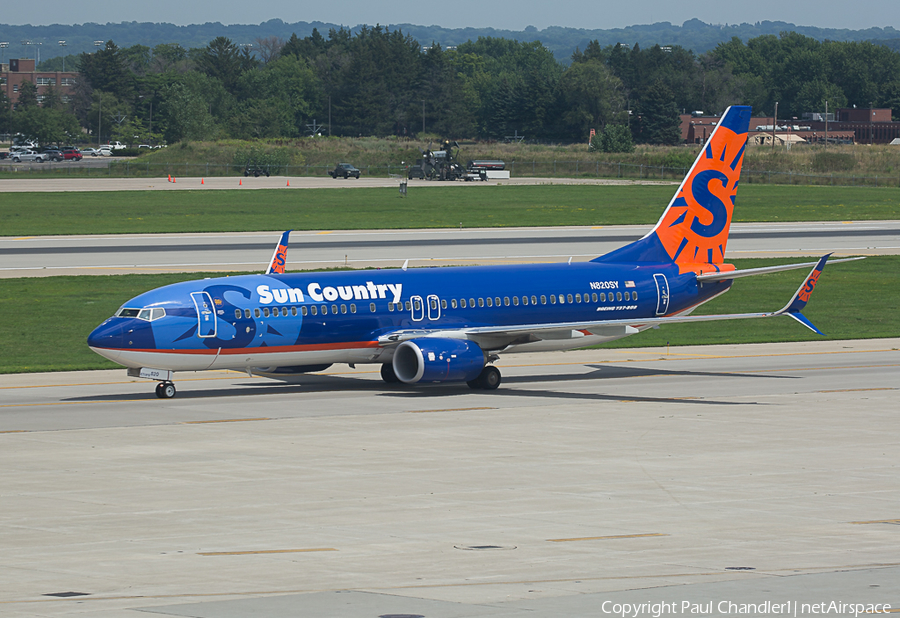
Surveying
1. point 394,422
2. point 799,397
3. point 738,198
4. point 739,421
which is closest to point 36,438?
point 394,422

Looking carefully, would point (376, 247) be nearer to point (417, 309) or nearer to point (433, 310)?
A: point (433, 310)

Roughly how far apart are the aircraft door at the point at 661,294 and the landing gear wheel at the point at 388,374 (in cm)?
1013

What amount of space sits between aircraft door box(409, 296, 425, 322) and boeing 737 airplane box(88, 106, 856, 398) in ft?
0.15

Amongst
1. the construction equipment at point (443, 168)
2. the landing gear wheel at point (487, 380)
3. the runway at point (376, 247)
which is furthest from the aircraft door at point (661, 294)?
the construction equipment at point (443, 168)

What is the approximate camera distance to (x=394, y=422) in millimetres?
35500

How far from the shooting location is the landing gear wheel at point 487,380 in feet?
138

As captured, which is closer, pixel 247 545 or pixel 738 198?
pixel 247 545

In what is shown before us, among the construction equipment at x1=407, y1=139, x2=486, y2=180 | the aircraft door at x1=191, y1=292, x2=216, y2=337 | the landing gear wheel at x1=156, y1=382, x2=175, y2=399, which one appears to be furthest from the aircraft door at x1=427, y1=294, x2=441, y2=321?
the construction equipment at x1=407, y1=139, x2=486, y2=180

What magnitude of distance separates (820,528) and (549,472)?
7.17 metres

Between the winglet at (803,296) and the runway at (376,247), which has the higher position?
the winglet at (803,296)

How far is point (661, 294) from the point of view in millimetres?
46031

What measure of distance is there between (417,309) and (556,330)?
470 centimetres

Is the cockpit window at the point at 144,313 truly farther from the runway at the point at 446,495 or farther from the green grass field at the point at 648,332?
the green grass field at the point at 648,332

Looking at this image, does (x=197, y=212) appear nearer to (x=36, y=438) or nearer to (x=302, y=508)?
(x=36, y=438)
